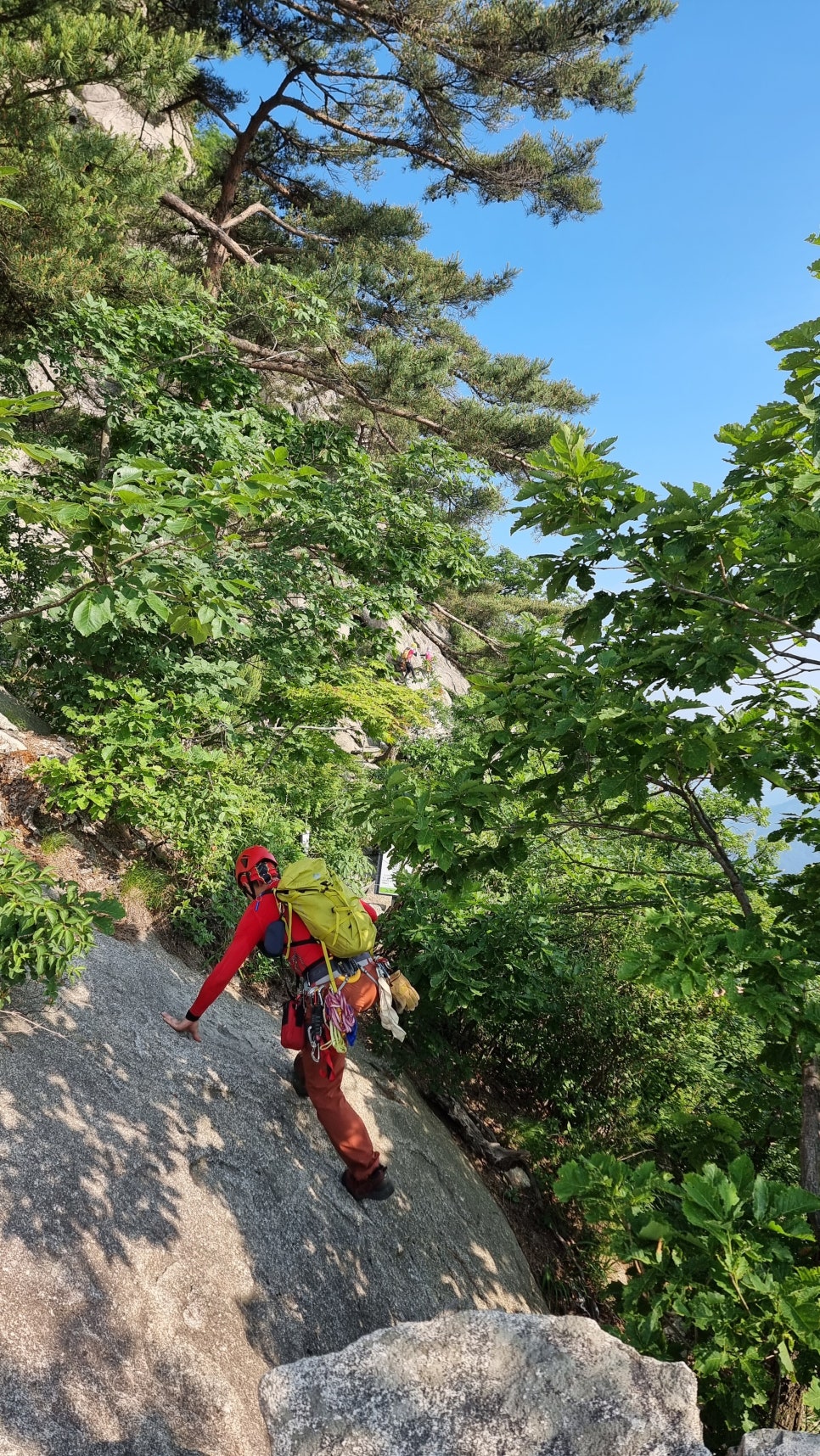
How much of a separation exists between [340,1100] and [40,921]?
77.7 inches

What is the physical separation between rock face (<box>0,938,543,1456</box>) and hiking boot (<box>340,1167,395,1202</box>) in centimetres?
7

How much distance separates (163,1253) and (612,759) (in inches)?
111

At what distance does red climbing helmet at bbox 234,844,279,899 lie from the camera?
14.3 feet

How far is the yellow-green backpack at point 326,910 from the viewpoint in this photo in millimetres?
4051

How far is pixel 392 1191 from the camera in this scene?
4.56 metres

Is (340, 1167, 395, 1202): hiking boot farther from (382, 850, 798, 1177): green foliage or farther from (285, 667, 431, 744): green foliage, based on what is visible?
(285, 667, 431, 744): green foliage

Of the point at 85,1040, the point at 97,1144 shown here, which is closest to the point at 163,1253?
the point at 97,1144

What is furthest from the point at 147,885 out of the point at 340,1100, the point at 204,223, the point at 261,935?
Answer: the point at 204,223

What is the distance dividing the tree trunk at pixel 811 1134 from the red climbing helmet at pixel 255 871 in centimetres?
280

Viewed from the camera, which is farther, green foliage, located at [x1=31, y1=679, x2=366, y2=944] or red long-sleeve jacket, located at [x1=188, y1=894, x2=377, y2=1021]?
green foliage, located at [x1=31, y1=679, x2=366, y2=944]

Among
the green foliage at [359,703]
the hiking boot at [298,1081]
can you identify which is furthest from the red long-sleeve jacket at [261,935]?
the green foliage at [359,703]

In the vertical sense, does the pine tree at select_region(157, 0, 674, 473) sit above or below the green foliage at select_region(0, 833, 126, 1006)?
above

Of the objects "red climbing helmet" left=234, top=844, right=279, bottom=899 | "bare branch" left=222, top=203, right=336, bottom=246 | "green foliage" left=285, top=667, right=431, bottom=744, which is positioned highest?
"bare branch" left=222, top=203, right=336, bottom=246

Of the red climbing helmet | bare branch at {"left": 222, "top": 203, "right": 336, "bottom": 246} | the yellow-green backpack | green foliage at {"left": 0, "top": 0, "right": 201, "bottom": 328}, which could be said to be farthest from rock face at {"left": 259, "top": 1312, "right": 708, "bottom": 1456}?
bare branch at {"left": 222, "top": 203, "right": 336, "bottom": 246}
